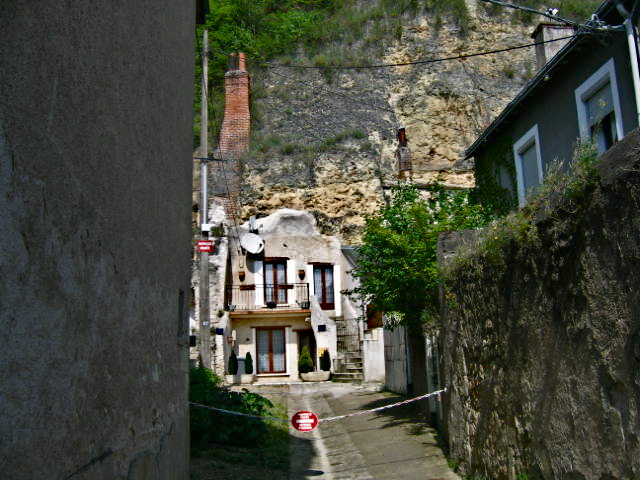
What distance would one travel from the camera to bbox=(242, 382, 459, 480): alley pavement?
806 cm

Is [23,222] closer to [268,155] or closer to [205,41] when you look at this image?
[205,41]

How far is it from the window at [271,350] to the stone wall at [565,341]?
2120 cm

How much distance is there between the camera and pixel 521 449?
5469mm

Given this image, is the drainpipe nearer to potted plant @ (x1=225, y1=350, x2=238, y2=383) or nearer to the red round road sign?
the red round road sign

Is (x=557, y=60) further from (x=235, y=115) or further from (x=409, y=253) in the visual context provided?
(x=235, y=115)

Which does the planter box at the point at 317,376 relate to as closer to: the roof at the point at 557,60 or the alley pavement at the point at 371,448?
the alley pavement at the point at 371,448

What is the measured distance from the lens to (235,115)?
34125mm

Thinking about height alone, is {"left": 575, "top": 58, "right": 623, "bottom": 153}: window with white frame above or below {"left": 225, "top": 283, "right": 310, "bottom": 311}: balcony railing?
above

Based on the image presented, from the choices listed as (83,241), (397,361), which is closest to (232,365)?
(397,361)

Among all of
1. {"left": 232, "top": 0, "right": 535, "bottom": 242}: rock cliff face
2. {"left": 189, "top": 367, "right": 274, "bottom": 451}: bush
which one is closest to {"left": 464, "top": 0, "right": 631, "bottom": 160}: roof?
{"left": 189, "top": 367, "right": 274, "bottom": 451}: bush

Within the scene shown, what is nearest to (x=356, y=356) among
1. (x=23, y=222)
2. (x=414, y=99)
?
(x=414, y=99)

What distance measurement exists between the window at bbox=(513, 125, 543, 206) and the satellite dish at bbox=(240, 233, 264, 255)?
16.2 m

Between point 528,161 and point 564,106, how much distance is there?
6.73ft

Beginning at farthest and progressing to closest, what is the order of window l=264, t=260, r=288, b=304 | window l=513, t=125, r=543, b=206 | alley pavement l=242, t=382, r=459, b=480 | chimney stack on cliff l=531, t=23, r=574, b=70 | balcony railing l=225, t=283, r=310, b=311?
window l=264, t=260, r=288, b=304 → balcony railing l=225, t=283, r=310, b=311 → chimney stack on cliff l=531, t=23, r=574, b=70 → window l=513, t=125, r=543, b=206 → alley pavement l=242, t=382, r=459, b=480
